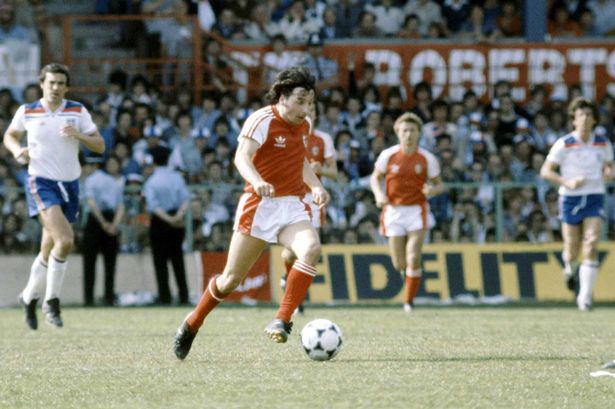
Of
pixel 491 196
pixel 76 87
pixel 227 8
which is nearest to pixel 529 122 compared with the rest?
pixel 491 196

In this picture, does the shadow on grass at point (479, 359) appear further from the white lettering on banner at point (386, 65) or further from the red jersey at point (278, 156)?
the white lettering on banner at point (386, 65)

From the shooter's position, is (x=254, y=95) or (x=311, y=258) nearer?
(x=311, y=258)

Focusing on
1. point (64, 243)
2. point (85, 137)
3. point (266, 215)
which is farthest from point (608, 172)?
point (266, 215)

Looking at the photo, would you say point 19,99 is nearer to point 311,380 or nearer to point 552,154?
point 552,154

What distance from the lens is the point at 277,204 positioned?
10.3m

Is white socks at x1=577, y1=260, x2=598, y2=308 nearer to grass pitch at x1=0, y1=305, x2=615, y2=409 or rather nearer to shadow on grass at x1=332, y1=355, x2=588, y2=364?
grass pitch at x1=0, y1=305, x2=615, y2=409

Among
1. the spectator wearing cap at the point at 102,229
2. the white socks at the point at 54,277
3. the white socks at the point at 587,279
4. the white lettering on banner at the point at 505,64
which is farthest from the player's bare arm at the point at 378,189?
the white lettering on banner at the point at 505,64

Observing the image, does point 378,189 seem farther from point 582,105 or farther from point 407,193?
point 582,105

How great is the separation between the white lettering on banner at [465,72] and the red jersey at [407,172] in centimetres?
766

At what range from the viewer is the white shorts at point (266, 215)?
1020 centimetres

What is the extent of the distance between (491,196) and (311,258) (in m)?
10.9

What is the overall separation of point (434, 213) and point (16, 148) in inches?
339

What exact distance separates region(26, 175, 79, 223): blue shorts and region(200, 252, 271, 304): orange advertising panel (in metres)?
6.91

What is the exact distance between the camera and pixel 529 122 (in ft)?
79.0
